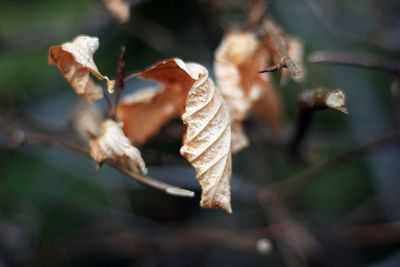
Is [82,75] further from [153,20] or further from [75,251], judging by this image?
[153,20]

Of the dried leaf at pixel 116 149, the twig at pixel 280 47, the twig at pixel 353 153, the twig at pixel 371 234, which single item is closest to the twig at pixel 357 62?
→ the twig at pixel 280 47

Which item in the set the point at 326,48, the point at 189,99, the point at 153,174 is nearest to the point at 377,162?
the point at 326,48

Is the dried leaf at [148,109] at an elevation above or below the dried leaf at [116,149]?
below

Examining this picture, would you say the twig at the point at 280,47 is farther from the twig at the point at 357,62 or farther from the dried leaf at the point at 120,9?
the dried leaf at the point at 120,9

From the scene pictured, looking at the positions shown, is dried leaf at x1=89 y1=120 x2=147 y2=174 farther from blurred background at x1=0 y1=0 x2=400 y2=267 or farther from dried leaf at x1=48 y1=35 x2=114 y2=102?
blurred background at x1=0 y1=0 x2=400 y2=267

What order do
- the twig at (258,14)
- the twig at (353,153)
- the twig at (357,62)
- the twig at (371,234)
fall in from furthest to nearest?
the twig at (371,234), the twig at (353,153), the twig at (258,14), the twig at (357,62)

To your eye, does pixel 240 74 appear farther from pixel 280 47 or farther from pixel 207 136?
pixel 207 136

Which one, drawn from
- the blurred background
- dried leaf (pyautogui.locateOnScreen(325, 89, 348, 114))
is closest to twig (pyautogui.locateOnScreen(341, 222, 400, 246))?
the blurred background

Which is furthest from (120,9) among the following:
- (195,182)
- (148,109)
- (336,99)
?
(195,182)
